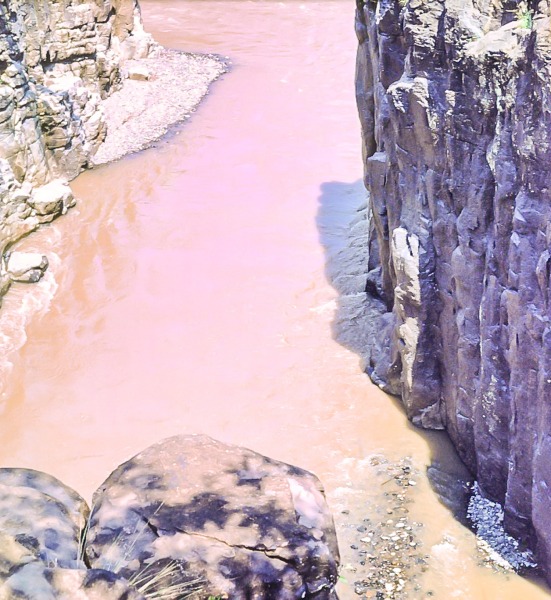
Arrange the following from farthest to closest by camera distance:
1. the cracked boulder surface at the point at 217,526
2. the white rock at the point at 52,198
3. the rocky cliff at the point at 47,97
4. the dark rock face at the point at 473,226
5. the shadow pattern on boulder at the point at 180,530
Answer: the white rock at the point at 52,198
the rocky cliff at the point at 47,97
the dark rock face at the point at 473,226
the cracked boulder surface at the point at 217,526
the shadow pattern on boulder at the point at 180,530

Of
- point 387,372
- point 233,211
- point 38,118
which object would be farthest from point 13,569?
point 38,118

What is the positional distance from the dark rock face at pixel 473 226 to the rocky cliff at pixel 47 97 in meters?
6.35

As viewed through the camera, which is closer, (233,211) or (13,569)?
(13,569)

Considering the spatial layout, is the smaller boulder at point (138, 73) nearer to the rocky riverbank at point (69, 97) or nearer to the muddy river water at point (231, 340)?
the rocky riverbank at point (69, 97)

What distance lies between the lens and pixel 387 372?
8820mm

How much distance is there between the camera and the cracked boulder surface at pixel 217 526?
4184mm

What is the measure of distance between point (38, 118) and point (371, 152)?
6.94 m

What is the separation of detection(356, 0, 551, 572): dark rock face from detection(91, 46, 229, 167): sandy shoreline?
856cm

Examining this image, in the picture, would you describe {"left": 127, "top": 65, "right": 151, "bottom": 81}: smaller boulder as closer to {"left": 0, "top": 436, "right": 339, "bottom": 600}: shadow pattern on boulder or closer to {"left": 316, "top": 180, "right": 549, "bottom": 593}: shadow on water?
{"left": 316, "top": 180, "right": 549, "bottom": 593}: shadow on water

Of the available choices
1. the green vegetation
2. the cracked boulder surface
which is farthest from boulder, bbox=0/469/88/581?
the green vegetation

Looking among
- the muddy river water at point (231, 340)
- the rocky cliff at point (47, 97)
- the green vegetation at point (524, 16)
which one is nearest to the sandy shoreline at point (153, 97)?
the rocky cliff at point (47, 97)

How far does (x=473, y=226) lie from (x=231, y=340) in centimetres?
439

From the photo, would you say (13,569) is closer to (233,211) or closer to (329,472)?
(329,472)

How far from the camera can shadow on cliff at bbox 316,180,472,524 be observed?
7.59m
